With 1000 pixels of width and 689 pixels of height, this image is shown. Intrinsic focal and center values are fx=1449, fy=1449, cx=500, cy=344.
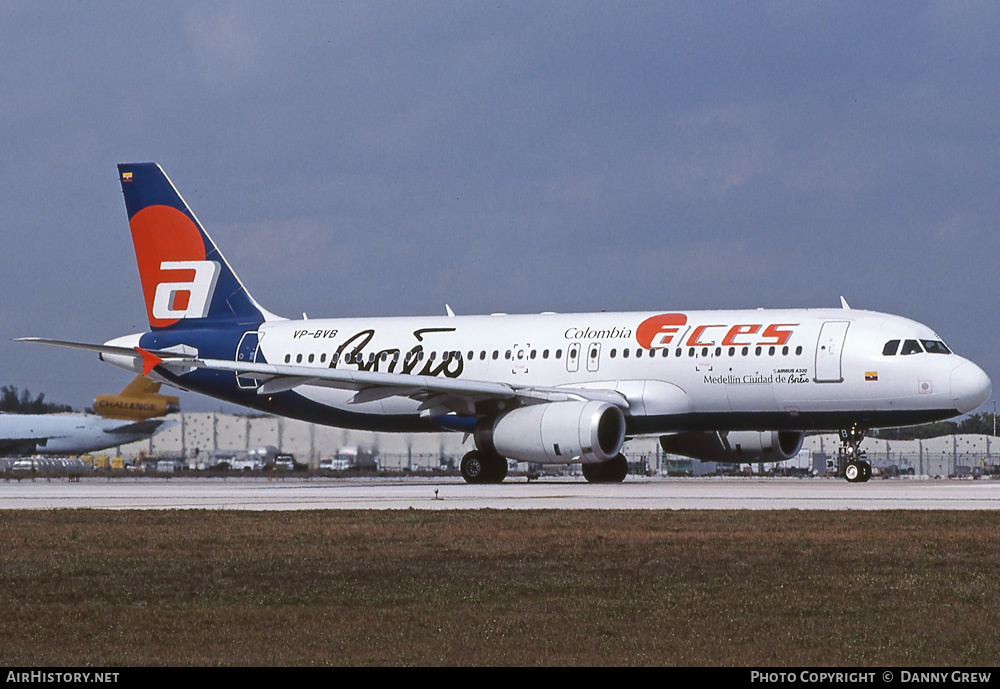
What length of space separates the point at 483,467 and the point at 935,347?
11.5 metres

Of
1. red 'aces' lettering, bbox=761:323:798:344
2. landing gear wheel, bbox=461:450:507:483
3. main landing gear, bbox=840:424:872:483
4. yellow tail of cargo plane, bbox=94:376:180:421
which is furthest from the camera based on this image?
yellow tail of cargo plane, bbox=94:376:180:421

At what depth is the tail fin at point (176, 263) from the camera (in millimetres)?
42500

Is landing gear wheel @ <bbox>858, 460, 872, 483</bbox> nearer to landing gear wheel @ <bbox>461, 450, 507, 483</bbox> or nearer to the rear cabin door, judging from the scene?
landing gear wheel @ <bbox>461, 450, 507, 483</bbox>

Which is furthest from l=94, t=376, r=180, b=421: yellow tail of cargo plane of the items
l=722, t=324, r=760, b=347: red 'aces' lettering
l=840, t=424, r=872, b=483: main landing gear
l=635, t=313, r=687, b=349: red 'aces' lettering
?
l=840, t=424, r=872, b=483: main landing gear

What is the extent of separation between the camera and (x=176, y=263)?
4288 cm

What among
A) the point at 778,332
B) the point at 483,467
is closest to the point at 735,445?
the point at 778,332

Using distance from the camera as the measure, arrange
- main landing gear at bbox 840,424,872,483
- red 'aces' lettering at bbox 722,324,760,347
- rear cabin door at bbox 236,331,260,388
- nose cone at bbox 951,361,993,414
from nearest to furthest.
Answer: nose cone at bbox 951,361,993,414
red 'aces' lettering at bbox 722,324,760,347
main landing gear at bbox 840,424,872,483
rear cabin door at bbox 236,331,260,388

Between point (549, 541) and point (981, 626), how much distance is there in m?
7.25

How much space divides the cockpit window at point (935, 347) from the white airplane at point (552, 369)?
6 centimetres

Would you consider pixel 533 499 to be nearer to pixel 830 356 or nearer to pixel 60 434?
pixel 830 356

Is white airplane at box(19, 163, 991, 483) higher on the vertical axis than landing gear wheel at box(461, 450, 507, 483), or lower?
higher

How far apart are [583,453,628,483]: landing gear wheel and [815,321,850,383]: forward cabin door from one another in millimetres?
7094

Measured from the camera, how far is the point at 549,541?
17.2 m

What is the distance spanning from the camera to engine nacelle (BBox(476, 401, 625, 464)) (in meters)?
33.1
